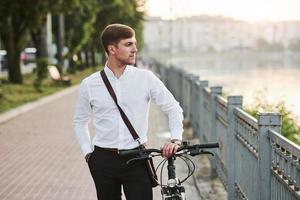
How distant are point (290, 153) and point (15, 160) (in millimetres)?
6952

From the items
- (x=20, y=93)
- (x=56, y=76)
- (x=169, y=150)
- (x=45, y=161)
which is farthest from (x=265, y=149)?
(x=56, y=76)

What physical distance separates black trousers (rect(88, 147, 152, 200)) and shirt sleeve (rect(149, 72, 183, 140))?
1.04 feet

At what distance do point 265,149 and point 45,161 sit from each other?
590 centimetres

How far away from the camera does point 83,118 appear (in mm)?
4680

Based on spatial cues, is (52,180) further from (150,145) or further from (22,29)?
(22,29)

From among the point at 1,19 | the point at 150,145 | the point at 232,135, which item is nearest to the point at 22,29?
the point at 1,19

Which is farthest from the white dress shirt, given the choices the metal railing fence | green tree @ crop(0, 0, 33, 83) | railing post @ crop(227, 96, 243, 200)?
green tree @ crop(0, 0, 33, 83)

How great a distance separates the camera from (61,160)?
11.0 metres

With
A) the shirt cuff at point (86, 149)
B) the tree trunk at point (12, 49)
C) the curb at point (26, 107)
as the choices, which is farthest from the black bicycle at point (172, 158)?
the tree trunk at point (12, 49)

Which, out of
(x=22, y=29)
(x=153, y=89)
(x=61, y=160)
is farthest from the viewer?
(x=22, y=29)

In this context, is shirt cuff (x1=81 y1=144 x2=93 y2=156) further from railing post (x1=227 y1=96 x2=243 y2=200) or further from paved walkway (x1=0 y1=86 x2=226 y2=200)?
paved walkway (x1=0 y1=86 x2=226 y2=200)

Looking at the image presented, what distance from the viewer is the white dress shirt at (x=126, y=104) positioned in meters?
4.39

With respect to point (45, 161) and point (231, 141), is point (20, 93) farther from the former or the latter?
point (231, 141)

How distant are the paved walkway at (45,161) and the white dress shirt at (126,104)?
3.70m
